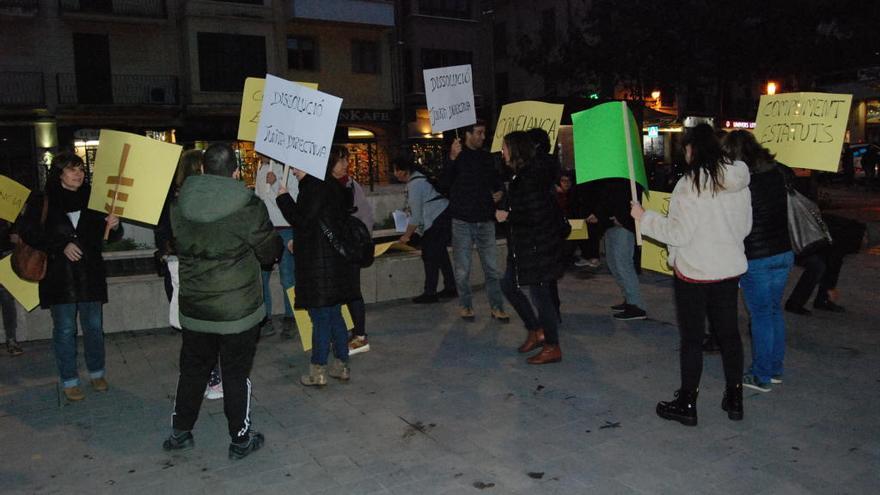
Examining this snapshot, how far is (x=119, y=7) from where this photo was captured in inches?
1009

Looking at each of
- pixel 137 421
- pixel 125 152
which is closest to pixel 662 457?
pixel 137 421

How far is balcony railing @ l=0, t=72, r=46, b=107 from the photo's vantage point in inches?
944

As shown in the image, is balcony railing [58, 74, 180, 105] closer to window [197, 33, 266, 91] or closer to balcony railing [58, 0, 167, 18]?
window [197, 33, 266, 91]

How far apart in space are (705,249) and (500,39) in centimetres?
3621

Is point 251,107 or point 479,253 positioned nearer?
point 251,107

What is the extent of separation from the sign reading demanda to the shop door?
76.6 ft

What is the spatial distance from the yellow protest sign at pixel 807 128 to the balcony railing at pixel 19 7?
24.7 m

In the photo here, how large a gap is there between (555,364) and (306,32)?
25204 millimetres

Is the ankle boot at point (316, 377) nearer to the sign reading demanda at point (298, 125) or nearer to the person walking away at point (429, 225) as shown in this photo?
the sign reading demanda at point (298, 125)

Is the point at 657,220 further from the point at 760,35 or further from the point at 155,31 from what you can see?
the point at 155,31

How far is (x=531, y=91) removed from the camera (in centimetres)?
3662

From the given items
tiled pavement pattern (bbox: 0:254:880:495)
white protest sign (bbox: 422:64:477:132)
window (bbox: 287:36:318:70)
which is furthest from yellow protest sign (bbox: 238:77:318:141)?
window (bbox: 287:36:318:70)

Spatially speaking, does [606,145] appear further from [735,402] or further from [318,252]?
[318,252]

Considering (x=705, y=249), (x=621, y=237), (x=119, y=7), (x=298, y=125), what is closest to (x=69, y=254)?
(x=298, y=125)
